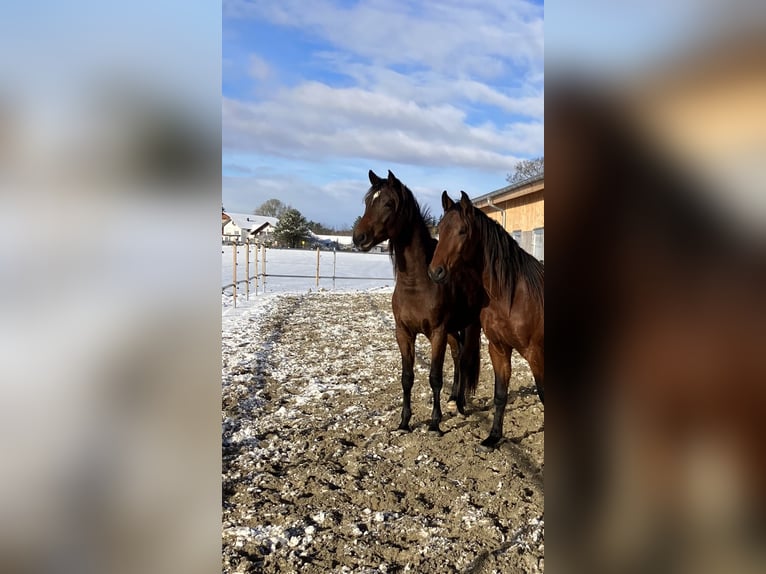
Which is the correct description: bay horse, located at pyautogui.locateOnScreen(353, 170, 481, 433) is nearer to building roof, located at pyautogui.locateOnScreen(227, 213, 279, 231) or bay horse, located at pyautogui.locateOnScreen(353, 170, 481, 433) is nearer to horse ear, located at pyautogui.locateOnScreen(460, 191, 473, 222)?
horse ear, located at pyautogui.locateOnScreen(460, 191, 473, 222)

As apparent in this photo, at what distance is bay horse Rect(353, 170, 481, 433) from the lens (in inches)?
150

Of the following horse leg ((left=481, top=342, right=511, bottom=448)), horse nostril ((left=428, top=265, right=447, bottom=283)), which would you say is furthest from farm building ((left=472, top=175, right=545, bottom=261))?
horse nostril ((left=428, top=265, right=447, bottom=283))

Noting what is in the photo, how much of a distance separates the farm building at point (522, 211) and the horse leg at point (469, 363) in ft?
12.5

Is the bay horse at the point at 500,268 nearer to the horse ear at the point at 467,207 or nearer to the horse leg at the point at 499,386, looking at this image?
the horse ear at the point at 467,207

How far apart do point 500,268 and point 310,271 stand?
18.5m

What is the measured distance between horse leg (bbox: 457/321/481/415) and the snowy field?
9797 millimetres

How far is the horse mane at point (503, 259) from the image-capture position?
307 centimetres

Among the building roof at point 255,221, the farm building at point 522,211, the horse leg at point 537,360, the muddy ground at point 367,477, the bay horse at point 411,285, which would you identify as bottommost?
the muddy ground at point 367,477

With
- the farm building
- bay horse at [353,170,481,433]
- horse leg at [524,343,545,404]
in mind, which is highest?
the farm building
